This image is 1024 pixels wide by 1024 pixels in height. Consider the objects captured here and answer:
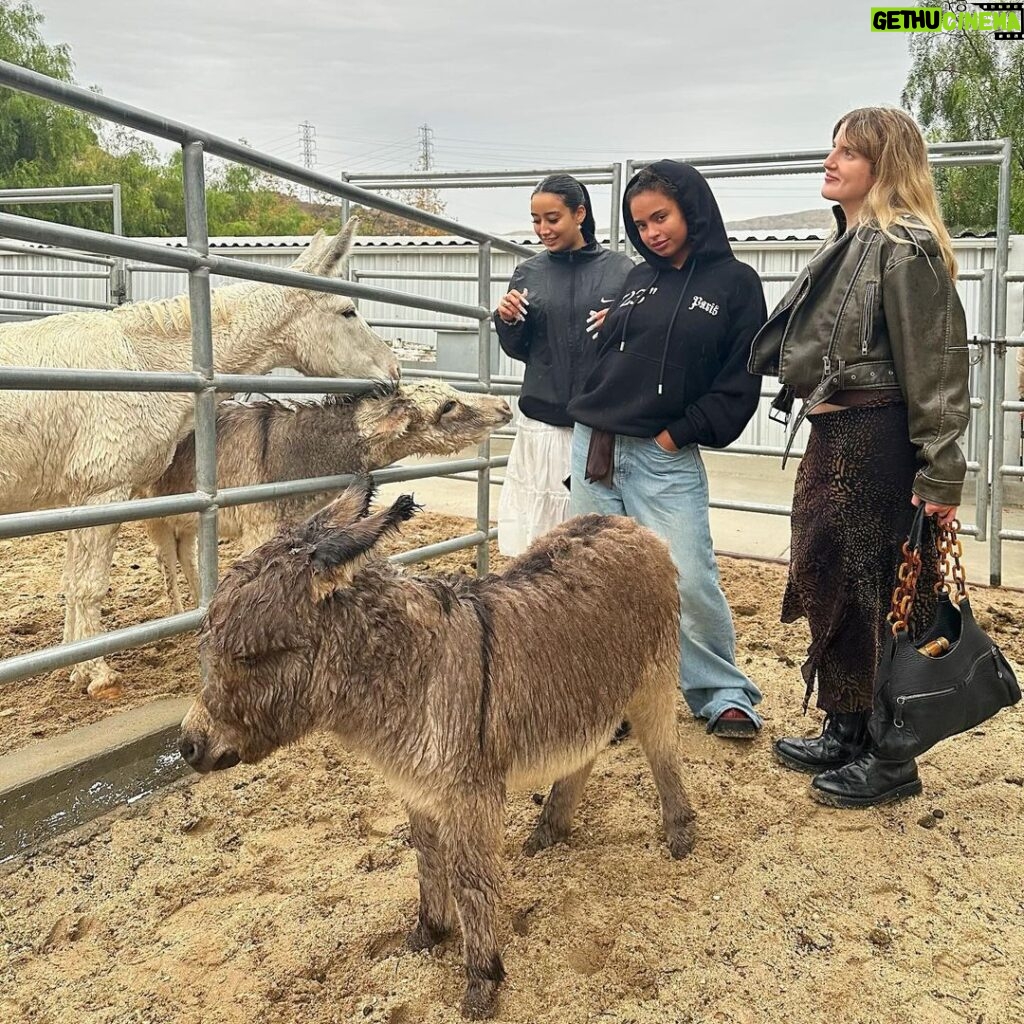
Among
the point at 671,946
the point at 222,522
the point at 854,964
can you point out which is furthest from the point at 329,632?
the point at 222,522

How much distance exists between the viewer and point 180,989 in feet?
7.03

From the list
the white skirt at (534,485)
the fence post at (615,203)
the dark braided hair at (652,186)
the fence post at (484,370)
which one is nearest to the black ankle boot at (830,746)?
the white skirt at (534,485)

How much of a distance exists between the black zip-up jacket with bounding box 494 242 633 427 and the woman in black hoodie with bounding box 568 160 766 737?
35cm

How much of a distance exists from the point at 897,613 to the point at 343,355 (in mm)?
3246

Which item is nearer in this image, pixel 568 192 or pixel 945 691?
pixel 945 691

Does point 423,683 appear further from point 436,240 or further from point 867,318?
point 436,240

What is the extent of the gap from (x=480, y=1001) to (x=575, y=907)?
1.66ft

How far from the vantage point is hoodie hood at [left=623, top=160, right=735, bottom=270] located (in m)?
3.09

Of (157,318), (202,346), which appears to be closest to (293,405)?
(157,318)

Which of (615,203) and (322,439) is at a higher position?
(615,203)

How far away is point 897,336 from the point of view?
8.78 ft

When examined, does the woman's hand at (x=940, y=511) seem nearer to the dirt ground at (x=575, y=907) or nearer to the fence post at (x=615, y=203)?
the dirt ground at (x=575, y=907)

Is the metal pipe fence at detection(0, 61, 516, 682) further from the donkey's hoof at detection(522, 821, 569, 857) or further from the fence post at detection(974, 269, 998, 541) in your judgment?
the fence post at detection(974, 269, 998, 541)

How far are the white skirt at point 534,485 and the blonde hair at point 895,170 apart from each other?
168 centimetres
